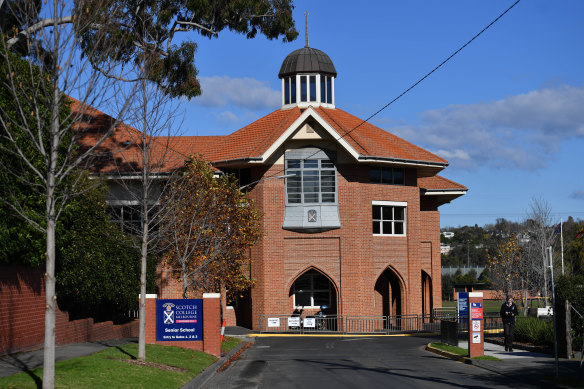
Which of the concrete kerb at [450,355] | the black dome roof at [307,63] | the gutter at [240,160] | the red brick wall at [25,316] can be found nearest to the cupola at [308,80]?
the black dome roof at [307,63]

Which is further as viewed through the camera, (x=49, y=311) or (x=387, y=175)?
(x=387, y=175)

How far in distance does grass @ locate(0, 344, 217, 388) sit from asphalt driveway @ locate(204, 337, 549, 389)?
2.86 ft

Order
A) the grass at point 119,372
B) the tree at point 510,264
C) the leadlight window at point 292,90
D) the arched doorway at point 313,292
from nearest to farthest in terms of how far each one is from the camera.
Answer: the grass at point 119,372, the arched doorway at point 313,292, the leadlight window at point 292,90, the tree at point 510,264

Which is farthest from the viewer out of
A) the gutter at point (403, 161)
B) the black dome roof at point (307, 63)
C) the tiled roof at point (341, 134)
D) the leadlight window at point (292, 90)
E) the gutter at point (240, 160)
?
the leadlight window at point (292, 90)

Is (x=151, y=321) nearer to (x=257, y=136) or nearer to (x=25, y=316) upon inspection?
(x=25, y=316)

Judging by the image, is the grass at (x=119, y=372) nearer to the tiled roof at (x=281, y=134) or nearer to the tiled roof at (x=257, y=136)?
the tiled roof at (x=281, y=134)

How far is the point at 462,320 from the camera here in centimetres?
3334

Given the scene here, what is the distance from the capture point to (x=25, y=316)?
2019 centimetres

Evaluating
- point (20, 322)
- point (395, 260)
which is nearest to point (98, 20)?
point (20, 322)

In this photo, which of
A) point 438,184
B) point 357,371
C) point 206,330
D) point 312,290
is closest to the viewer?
point 357,371

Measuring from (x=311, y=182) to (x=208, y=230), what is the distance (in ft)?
44.2

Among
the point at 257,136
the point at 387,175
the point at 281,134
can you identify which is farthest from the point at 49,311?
the point at 387,175

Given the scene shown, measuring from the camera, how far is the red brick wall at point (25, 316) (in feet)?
62.4

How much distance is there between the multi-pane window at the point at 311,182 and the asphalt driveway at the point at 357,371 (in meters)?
12.4
